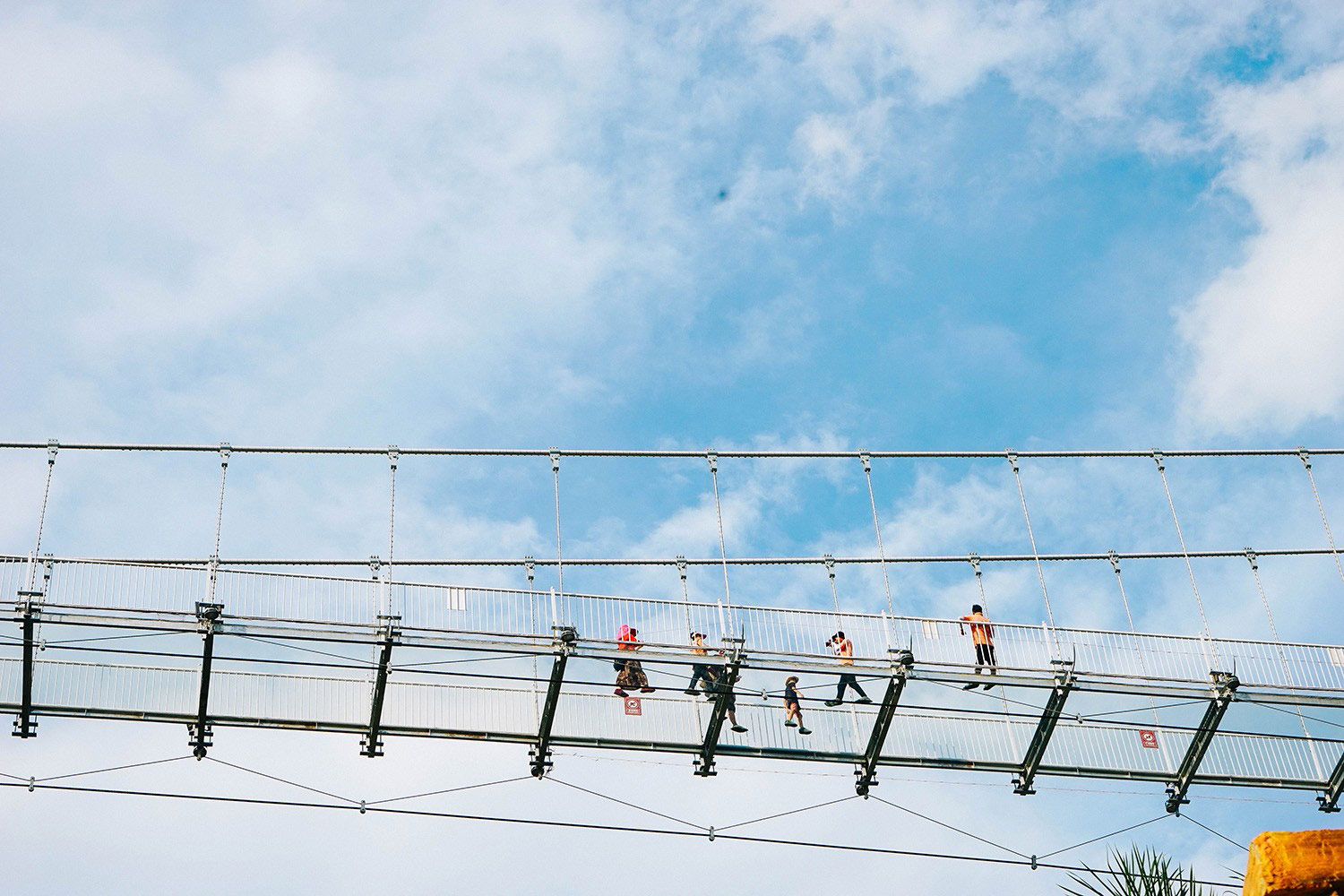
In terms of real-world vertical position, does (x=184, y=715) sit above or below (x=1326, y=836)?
above

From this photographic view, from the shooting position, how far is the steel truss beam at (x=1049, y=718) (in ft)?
108

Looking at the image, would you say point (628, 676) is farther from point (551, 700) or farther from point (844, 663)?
point (844, 663)

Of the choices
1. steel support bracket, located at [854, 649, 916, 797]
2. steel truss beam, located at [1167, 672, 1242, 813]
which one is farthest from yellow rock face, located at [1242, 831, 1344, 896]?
steel truss beam, located at [1167, 672, 1242, 813]

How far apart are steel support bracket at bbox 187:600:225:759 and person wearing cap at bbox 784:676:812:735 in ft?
33.2

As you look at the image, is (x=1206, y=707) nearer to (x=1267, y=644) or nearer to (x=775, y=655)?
(x=1267, y=644)

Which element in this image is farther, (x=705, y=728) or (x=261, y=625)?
(x=705, y=728)

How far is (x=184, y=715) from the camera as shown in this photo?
29.7m

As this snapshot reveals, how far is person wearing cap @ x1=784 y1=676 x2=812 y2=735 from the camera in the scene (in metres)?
32.0

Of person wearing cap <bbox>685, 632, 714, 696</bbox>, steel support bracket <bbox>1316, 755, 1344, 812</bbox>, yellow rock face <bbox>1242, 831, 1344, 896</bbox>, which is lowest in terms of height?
yellow rock face <bbox>1242, 831, 1344, 896</bbox>

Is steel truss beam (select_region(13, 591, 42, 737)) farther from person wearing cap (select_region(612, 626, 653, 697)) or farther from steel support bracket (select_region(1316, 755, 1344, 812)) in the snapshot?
steel support bracket (select_region(1316, 755, 1344, 812))

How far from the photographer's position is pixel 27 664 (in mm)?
29109

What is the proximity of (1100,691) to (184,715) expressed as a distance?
55.0ft

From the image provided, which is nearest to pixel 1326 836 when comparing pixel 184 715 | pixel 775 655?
pixel 775 655

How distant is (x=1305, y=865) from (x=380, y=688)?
16118mm
